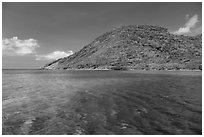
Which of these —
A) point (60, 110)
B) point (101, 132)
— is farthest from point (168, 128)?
point (60, 110)

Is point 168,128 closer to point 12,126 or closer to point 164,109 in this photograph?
point 164,109

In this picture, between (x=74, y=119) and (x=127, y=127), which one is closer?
(x=127, y=127)

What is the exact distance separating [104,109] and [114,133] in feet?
24.4

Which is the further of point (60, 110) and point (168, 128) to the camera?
point (60, 110)

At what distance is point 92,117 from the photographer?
676 inches

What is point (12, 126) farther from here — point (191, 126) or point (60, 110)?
point (191, 126)

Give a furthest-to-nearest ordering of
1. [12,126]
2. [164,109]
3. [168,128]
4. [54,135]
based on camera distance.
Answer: [164,109], [12,126], [168,128], [54,135]

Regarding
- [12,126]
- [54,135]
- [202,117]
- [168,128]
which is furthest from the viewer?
[202,117]

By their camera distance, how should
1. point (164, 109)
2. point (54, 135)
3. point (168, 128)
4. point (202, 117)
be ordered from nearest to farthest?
point (54, 135), point (168, 128), point (202, 117), point (164, 109)

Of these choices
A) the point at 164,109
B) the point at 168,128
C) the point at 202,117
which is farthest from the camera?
the point at 164,109

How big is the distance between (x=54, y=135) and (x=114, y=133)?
410 cm

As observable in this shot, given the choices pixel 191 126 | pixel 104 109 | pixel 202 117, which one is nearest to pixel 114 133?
pixel 191 126

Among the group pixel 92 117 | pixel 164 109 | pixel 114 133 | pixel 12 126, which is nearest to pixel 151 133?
pixel 114 133

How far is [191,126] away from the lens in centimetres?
1411
